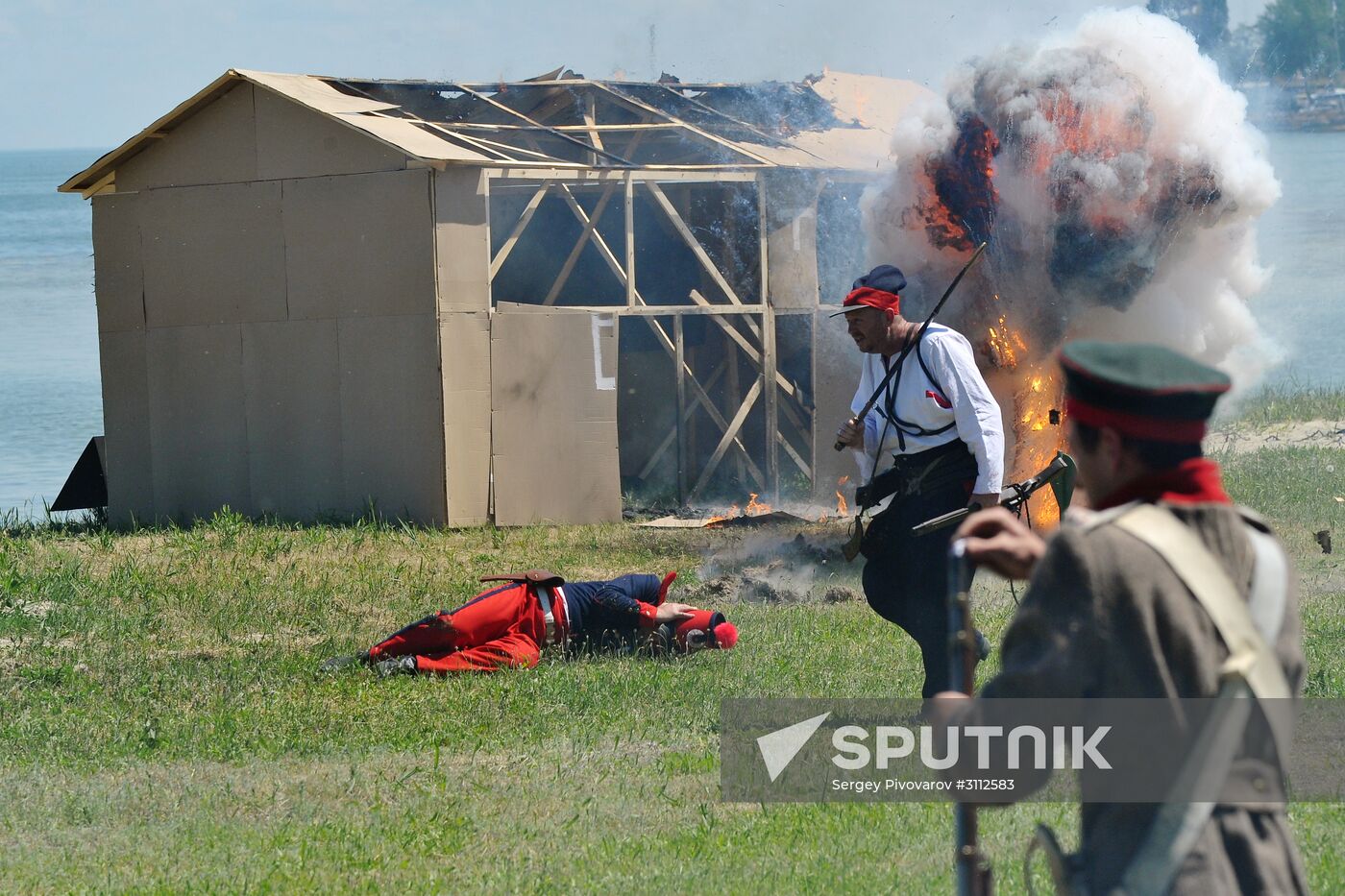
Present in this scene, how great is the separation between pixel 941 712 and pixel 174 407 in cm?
1349

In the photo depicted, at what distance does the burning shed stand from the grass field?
2.98 metres

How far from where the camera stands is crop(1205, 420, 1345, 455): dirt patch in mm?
17906

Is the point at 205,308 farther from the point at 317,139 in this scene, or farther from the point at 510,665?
the point at 510,665

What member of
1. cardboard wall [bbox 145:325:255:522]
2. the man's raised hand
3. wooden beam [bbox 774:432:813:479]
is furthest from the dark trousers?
cardboard wall [bbox 145:325:255:522]

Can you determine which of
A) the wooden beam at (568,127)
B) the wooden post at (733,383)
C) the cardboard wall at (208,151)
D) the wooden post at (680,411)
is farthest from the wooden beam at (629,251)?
the cardboard wall at (208,151)

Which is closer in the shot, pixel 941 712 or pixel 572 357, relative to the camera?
pixel 941 712

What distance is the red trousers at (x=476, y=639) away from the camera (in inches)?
316

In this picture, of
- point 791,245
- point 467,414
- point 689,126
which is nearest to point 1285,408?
point 791,245

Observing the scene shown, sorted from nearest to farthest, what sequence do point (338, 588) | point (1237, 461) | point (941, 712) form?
point (941, 712) < point (338, 588) < point (1237, 461)

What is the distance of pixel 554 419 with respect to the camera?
14.3 metres

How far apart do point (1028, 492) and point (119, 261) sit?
11312mm

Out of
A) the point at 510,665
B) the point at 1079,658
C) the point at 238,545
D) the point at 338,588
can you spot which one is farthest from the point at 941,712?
the point at 238,545

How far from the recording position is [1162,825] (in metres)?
2.54

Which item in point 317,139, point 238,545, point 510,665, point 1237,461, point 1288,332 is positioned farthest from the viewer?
point 1288,332
